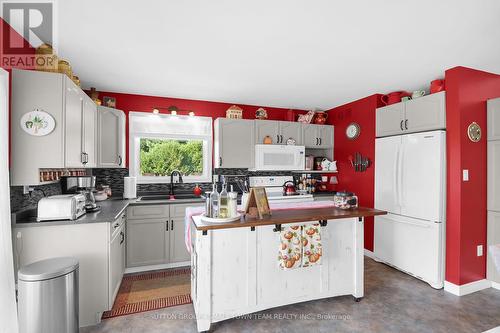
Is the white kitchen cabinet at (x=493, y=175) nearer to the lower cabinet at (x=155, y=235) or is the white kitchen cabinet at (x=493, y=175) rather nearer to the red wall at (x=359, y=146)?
the red wall at (x=359, y=146)

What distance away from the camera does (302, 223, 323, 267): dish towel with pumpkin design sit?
84.7 inches

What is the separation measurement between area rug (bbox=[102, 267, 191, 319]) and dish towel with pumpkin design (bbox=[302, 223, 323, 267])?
4.44ft

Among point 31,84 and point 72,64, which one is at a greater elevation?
point 72,64

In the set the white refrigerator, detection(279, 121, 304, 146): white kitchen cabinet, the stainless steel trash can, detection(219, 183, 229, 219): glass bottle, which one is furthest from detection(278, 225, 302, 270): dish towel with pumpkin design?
detection(279, 121, 304, 146): white kitchen cabinet

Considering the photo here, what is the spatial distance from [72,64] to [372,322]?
3940 mm

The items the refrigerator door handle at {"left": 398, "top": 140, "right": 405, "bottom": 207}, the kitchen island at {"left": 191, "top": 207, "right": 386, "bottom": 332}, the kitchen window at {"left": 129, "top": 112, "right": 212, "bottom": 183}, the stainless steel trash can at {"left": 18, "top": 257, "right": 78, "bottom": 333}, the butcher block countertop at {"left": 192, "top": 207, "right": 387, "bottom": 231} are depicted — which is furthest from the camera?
the kitchen window at {"left": 129, "top": 112, "right": 212, "bottom": 183}

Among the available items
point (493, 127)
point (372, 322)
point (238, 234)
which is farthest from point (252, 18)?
point (493, 127)

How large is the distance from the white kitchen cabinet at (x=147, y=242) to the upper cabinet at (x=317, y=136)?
2737 mm

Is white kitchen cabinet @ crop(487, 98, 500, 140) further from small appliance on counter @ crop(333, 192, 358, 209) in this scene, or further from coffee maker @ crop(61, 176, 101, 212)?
coffee maker @ crop(61, 176, 101, 212)

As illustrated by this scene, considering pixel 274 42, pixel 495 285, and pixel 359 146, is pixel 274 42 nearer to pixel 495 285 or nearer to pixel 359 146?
pixel 359 146

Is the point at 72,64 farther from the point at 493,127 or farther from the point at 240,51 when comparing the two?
the point at 493,127

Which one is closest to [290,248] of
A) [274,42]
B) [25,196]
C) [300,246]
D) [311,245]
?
[300,246]

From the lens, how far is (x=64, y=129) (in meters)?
2.02

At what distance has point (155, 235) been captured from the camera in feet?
10.5
